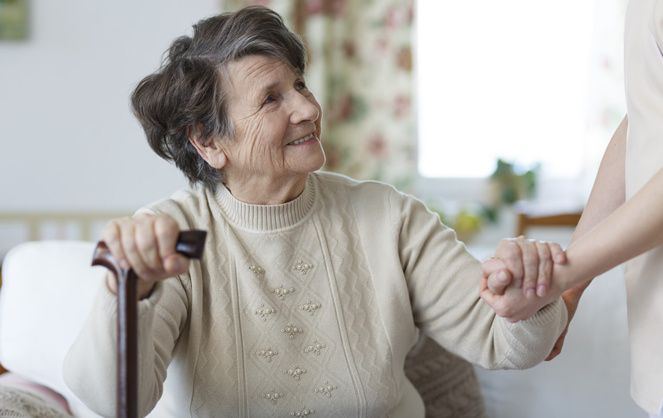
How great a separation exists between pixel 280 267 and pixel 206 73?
42cm

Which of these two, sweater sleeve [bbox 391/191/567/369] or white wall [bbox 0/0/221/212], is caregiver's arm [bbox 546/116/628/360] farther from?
white wall [bbox 0/0/221/212]

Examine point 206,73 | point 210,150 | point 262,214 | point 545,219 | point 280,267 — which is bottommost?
point 545,219

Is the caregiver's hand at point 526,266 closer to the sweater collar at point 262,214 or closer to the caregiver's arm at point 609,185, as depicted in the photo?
the caregiver's arm at point 609,185

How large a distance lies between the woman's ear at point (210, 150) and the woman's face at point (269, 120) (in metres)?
0.03

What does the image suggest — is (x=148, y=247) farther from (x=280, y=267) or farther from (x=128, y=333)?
(x=280, y=267)

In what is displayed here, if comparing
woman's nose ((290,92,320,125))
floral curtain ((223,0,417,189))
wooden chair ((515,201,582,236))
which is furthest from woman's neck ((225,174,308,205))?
floral curtain ((223,0,417,189))

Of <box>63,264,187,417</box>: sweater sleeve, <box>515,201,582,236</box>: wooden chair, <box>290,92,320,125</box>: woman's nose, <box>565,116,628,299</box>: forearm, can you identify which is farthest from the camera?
<box>515,201,582,236</box>: wooden chair

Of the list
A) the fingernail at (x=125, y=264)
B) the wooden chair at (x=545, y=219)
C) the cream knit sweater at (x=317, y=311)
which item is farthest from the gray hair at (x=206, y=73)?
the wooden chair at (x=545, y=219)

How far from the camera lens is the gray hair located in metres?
1.42

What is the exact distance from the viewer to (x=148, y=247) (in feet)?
3.16

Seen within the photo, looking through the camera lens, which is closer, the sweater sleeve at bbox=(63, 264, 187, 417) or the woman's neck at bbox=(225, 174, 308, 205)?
the sweater sleeve at bbox=(63, 264, 187, 417)

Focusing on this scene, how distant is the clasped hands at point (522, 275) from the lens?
44.6 inches

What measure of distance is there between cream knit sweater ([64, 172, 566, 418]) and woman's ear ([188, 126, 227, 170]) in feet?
0.23

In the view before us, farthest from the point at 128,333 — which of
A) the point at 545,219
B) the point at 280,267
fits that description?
the point at 545,219
